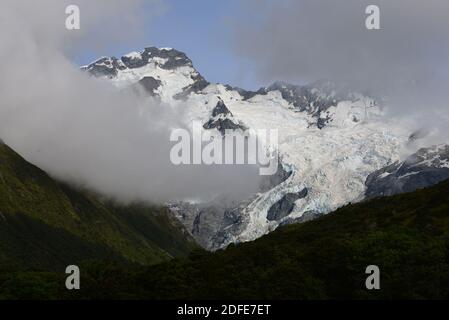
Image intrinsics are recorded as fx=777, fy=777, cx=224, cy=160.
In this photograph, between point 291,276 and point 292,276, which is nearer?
point 292,276

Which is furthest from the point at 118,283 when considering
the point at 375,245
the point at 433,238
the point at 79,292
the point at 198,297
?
the point at 433,238

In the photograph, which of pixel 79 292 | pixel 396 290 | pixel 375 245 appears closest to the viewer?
pixel 396 290

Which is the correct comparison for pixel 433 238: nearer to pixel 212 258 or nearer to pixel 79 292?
pixel 212 258

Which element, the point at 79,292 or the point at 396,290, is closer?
the point at 396,290

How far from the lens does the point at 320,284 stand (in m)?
170
